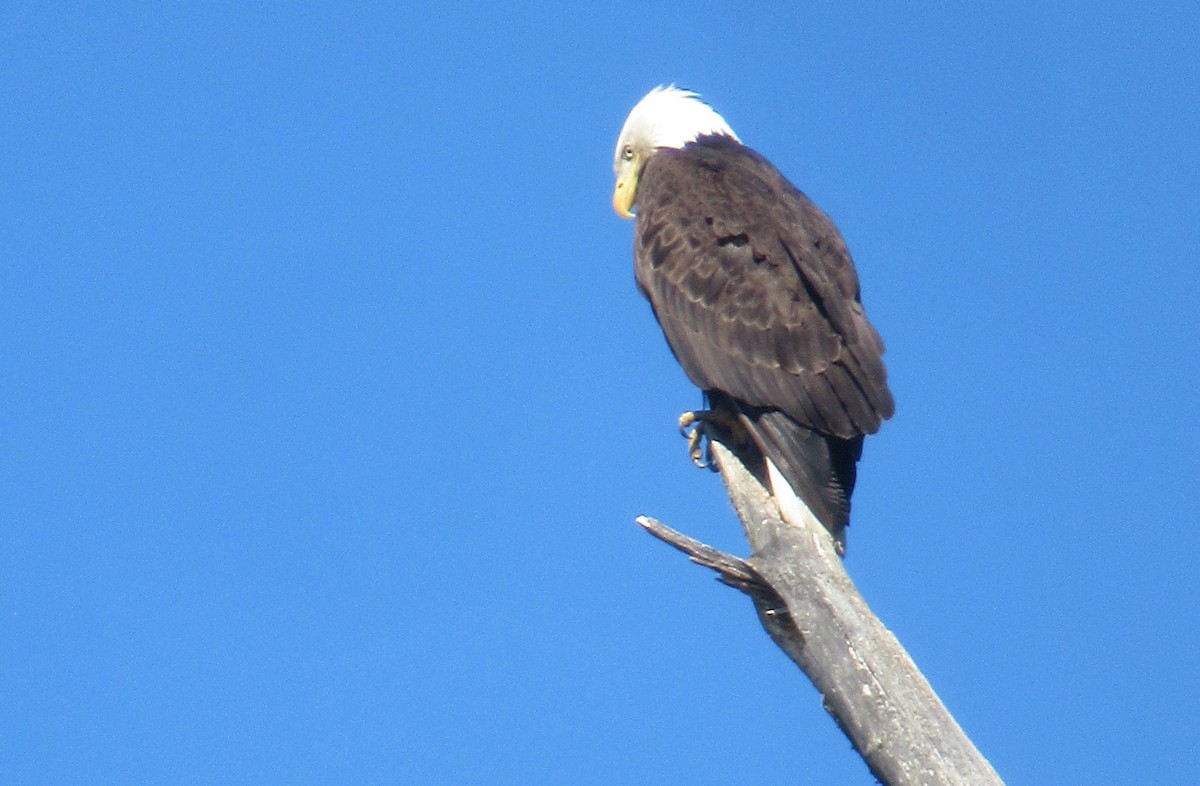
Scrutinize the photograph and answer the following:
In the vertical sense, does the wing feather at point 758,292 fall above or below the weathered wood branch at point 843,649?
above

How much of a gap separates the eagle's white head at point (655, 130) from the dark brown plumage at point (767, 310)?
0.43m

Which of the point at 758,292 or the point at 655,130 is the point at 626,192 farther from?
the point at 758,292

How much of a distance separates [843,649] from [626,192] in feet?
13.2

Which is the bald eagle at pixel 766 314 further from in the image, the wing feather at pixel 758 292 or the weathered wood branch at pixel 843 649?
the weathered wood branch at pixel 843 649

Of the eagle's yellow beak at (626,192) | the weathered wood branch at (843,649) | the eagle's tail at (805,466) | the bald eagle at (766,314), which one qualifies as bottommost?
the weathered wood branch at (843,649)

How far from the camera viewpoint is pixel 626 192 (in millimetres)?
7953

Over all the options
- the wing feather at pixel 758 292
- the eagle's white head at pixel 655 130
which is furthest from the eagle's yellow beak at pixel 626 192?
the wing feather at pixel 758 292

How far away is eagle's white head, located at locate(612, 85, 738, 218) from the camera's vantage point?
785cm

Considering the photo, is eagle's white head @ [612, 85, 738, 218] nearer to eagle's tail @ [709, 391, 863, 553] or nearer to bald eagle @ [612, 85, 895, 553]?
bald eagle @ [612, 85, 895, 553]

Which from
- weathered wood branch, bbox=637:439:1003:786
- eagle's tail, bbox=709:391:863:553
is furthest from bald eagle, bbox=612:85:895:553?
weathered wood branch, bbox=637:439:1003:786

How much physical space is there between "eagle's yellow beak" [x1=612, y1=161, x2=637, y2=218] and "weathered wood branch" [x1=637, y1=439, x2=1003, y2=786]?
2823 mm

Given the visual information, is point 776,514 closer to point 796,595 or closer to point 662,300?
point 796,595

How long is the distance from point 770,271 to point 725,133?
1.56 meters

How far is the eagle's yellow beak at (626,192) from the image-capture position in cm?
789
